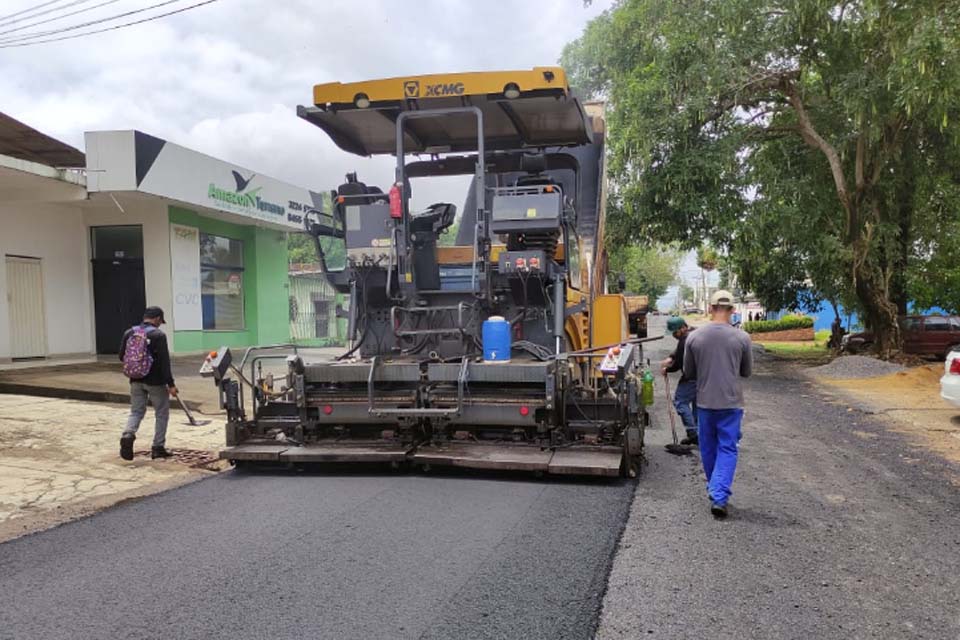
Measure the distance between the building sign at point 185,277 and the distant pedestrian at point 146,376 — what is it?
27.6ft

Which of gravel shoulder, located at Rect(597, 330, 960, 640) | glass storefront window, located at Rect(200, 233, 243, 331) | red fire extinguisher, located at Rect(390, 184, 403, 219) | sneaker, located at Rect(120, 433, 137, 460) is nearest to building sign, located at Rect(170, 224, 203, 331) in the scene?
glass storefront window, located at Rect(200, 233, 243, 331)

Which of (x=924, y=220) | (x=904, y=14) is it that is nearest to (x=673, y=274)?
(x=924, y=220)

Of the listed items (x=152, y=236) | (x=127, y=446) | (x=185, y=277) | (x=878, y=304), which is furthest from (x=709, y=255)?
(x=127, y=446)

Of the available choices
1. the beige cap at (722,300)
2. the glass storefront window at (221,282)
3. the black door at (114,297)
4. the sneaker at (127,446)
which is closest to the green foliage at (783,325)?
the glass storefront window at (221,282)

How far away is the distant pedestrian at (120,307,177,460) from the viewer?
716cm

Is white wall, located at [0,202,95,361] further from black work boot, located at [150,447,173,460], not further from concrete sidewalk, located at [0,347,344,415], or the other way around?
black work boot, located at [150,447,173,460]

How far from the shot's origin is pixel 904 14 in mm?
11992

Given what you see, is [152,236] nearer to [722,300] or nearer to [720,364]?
[722,300]

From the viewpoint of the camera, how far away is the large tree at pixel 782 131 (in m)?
14.0

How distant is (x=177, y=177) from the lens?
1397cm

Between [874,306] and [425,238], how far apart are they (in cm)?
1495

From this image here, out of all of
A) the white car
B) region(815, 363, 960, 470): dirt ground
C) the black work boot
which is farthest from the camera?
the white car

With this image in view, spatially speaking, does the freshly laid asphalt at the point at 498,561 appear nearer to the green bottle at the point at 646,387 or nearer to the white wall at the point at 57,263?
the green bottle at the point at 646,387

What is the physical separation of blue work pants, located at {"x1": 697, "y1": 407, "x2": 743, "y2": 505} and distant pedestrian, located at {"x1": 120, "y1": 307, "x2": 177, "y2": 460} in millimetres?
5098
